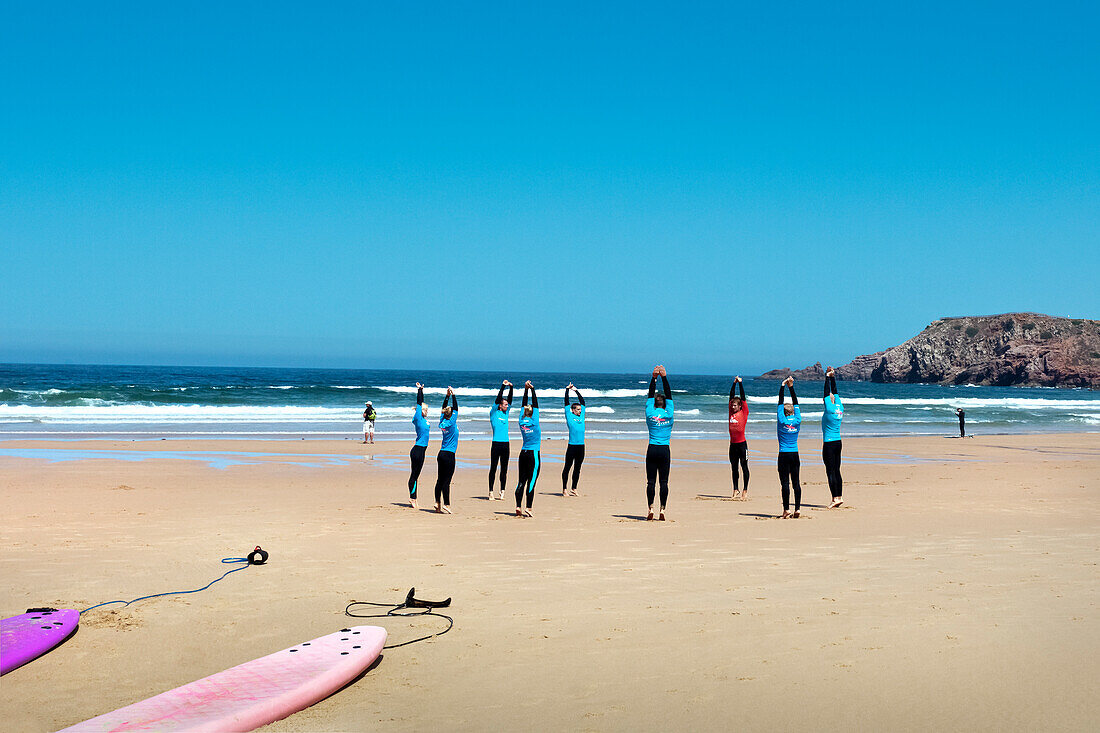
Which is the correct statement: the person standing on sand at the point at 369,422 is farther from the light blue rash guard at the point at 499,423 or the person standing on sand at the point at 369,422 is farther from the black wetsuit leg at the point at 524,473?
the black wetsuit leg at the point at 524,473

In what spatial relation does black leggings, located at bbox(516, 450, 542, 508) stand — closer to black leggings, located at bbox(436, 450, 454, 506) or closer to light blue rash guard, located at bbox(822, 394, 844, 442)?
black leggings, located at bbox(436, 450, 454, 506)

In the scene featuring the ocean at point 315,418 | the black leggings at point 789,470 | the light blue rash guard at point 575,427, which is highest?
the light blue rash guard at point 575,427

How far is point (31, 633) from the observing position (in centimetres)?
499

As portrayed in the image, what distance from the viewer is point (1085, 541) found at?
342 inches

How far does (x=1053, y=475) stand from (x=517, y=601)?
49.0 feet

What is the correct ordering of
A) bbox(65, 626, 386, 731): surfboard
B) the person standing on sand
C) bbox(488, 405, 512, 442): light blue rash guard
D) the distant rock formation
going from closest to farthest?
bbox(65, 626, 386, 731): surfboard < bbox(488, 405, 512, 442): light blue rash guard < the person standing on sand < the distant rock formation

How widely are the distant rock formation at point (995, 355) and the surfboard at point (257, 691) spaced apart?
114900mm

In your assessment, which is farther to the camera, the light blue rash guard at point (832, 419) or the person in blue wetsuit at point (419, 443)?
the light blue rash guard at point (832, 419)

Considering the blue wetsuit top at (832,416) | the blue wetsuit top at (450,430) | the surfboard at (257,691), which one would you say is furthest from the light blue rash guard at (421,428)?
the surfboard at (257,691)

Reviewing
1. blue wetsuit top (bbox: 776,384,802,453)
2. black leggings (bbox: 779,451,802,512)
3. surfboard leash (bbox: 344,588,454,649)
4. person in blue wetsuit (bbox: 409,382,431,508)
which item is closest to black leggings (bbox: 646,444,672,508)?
black leggings (bbox: 779,451,802,512)

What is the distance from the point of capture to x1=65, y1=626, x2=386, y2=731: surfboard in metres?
3.81

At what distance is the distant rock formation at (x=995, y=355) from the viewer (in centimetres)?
10156

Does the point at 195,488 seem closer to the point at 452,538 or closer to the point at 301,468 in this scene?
the point at 301,468

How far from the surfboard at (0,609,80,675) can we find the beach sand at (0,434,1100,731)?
10cm
